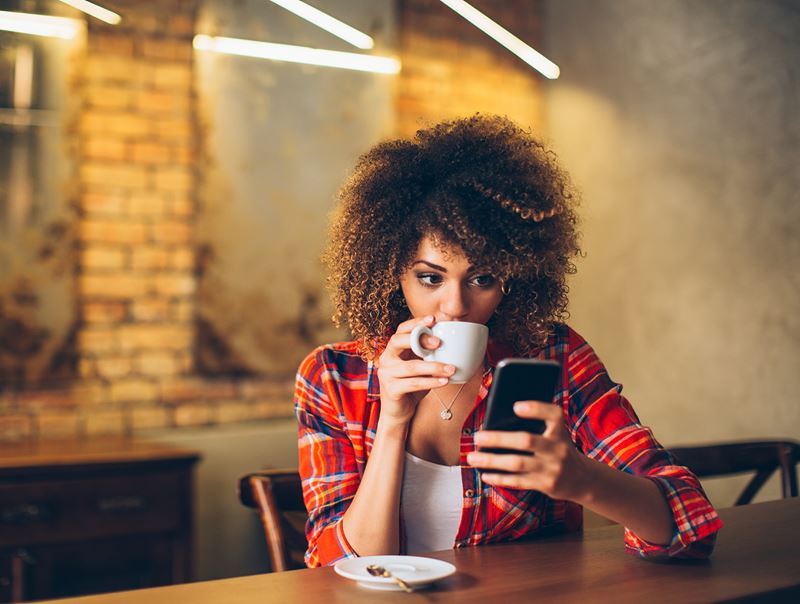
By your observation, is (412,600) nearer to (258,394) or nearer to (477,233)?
(477,233)

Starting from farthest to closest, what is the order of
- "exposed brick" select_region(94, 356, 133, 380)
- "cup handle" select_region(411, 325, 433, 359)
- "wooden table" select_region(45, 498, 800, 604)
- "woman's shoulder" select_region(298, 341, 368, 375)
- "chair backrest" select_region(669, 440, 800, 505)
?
"exposed brick" select_region(94, 356, 133, 380) → "chair backrest" select_region(669, 440, 800, 505) → "woman's shoulder" select_region(298, 341, 368, 375) → "cup handle" select_region(411, 325, 433, 359) → "wooden table" select_region(45, 498, 800, 604)

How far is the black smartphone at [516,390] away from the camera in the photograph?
41.7 inches

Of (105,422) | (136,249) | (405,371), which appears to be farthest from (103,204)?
(405,371)

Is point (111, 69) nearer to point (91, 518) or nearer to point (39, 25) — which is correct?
point (39, 25)

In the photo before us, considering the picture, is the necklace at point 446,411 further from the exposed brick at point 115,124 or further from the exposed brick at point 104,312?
the exposed brick at point 115,124

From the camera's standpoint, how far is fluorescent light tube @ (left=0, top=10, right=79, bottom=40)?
306cm

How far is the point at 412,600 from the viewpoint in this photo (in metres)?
1.05

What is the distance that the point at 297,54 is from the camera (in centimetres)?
365

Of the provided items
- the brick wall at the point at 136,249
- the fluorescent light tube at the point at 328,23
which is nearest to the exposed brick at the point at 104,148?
the brick wall at the point at 136,249

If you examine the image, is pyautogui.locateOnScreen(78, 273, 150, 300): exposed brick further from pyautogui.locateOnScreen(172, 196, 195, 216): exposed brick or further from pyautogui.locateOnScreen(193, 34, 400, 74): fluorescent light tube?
pyautogui.locateOnScreen(193, 34, 400, 74): fluorescent light tube

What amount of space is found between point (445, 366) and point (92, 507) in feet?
6.06

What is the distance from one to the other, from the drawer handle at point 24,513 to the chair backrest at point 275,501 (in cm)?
132

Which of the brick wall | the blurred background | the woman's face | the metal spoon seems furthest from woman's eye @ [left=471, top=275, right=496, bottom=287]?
the brick wall

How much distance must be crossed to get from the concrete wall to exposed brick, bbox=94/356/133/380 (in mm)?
2113
